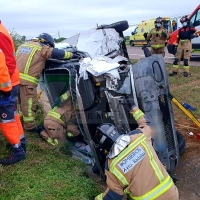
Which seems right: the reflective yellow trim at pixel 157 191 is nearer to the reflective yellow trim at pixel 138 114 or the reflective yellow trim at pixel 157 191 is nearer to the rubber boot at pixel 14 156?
the reflective yellow trim at pixel 138 114

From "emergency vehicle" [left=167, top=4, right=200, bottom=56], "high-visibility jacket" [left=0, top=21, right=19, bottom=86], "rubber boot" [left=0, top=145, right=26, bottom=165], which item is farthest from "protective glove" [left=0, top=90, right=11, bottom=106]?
"emergency vehicle" [left=167, top=4, right=200, bottom=56]

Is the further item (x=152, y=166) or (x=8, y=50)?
(x=8, y=50)

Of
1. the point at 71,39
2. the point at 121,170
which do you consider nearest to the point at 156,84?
the point at 121,170

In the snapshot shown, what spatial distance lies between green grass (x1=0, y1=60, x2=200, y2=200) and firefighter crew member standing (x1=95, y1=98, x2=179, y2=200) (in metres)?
0.58

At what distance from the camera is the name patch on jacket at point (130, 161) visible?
239 cm

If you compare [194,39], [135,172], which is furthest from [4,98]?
[194,39]

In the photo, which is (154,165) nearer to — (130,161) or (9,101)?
Answer: (130,161)

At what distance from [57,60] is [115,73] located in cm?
128

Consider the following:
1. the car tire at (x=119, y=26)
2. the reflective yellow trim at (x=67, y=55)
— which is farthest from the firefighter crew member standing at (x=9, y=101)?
the car tire at (x=119, y=26)

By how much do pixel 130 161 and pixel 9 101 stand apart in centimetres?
165

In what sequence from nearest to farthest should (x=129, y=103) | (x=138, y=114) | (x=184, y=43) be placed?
1. (x=138, y=114)
2. (x=129, y=103)
3. (x=184, y=43)

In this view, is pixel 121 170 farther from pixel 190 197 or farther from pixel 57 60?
pixel 57 60

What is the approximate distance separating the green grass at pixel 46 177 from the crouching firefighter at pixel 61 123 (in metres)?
0.13

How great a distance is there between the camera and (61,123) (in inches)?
160
